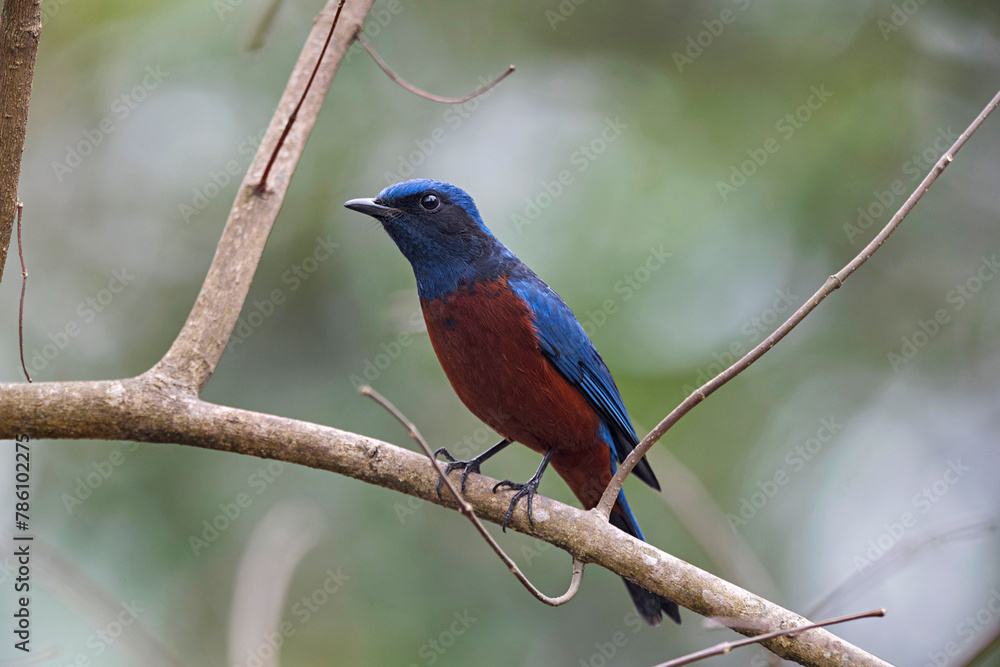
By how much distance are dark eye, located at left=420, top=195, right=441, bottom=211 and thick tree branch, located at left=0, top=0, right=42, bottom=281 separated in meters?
1.89

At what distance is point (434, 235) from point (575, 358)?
908 mm

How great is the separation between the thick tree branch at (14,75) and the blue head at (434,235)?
5.28 ft

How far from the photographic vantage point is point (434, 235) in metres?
3.83

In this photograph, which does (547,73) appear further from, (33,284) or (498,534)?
(33,284)

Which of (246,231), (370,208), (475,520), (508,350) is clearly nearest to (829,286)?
(475,520)

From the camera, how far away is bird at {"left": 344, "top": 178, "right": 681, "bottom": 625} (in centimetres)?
356

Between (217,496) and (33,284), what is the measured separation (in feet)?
6.94

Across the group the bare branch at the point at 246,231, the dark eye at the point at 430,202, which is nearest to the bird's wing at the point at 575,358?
the dark eye at the point at 430,202

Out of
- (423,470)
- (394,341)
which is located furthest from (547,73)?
(423,470)

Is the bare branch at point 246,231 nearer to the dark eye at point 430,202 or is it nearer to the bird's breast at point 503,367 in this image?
the dark eye at point 430,202

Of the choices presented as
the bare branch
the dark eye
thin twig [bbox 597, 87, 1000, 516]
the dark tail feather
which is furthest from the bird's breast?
thin twig [bbox 597, 87, 1000, 516]

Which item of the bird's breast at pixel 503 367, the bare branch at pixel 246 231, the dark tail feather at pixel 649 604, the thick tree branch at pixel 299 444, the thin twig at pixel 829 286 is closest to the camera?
the thin twig at pixel 829 286

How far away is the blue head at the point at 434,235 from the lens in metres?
3.74

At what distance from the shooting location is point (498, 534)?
17.7 ft
